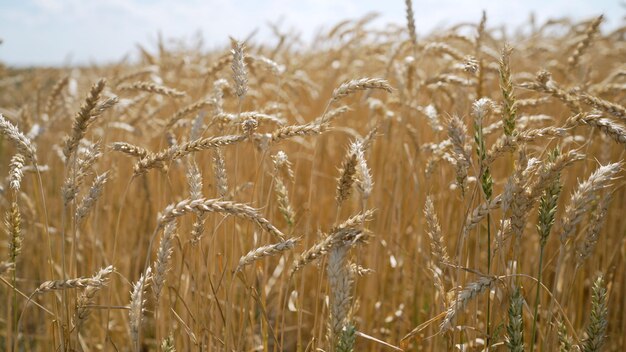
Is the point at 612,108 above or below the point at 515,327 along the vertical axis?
above

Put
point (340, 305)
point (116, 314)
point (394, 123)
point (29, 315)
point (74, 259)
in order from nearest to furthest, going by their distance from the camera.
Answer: point (340, 305) → point (74, 259) → point (116, 314) → point (29, 315) → point (394, 123)

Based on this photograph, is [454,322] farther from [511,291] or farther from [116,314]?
[116,314]

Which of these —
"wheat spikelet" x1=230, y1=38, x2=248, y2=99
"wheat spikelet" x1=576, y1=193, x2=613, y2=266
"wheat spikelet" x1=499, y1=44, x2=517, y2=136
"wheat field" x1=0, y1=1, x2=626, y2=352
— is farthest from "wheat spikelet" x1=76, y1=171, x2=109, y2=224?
"wheat spikelet" x1=576, y1=193, x2=613, y2=266

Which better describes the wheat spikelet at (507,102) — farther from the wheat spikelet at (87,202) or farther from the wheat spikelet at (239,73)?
the wheat spikelet at (87,202)

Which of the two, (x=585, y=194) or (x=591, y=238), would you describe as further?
(x=591, y=238)

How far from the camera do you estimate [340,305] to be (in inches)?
41.8

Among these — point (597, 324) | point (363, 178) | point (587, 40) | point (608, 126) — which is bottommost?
point (597, 324)

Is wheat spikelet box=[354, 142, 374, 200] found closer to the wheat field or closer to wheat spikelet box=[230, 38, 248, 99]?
the wheat field

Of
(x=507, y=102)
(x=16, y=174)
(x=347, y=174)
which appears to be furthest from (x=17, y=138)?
(x=507, y=102)

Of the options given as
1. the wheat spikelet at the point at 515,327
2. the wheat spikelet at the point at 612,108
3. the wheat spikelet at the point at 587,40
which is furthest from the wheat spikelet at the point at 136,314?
the wheat spikelet at the point at 587,40

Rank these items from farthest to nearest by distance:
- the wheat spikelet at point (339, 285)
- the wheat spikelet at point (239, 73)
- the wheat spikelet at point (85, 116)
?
the wheat spikelet at point (239, 73) → the wheat spikelet at point (85, 116) → the wheat spikelet at point (339, 285)

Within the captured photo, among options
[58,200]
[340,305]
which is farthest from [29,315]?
[340,305]

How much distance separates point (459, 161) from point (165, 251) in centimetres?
71

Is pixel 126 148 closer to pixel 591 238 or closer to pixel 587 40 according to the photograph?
pixel 591 238
